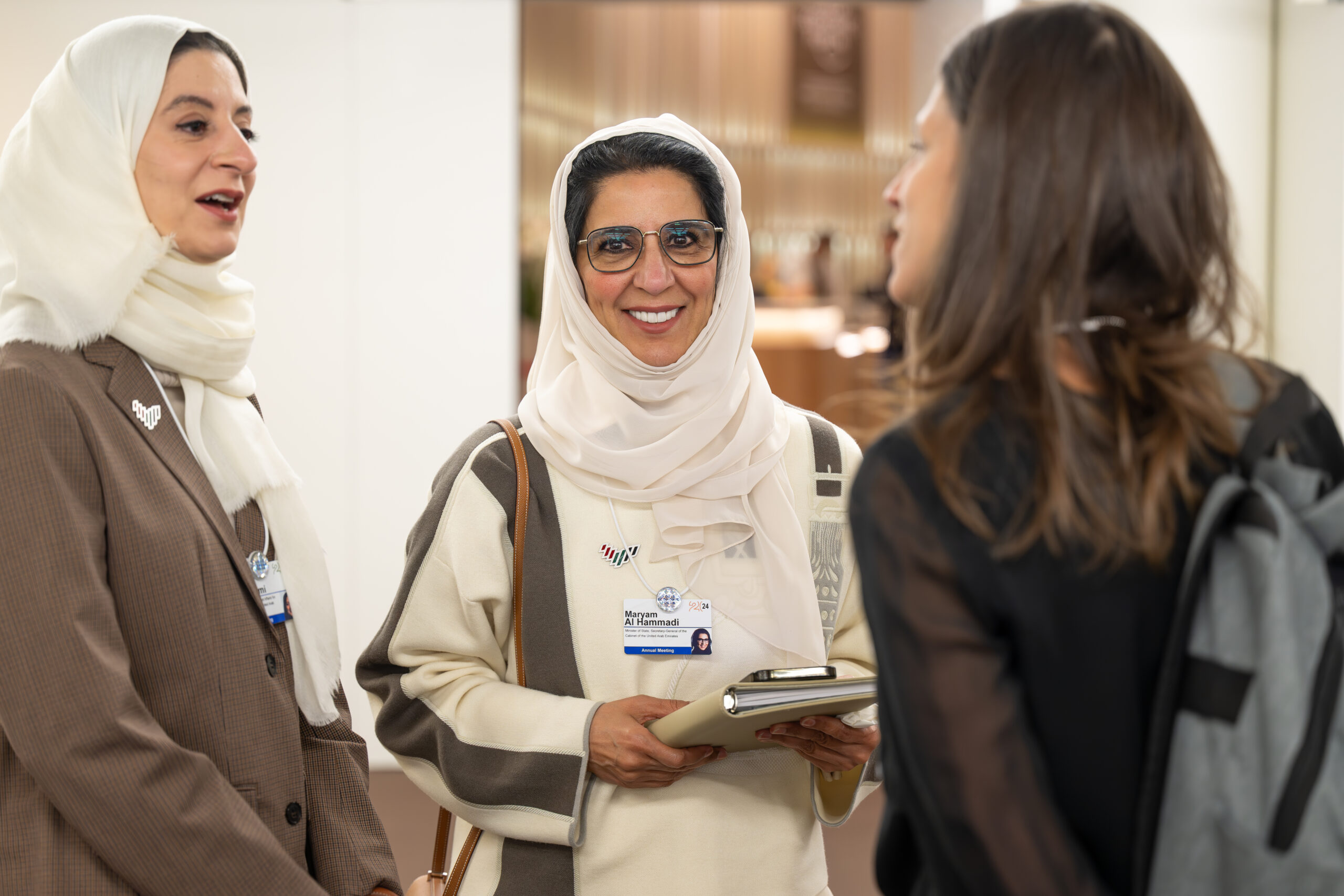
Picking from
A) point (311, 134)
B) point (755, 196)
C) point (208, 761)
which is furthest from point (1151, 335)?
point (755, 196)

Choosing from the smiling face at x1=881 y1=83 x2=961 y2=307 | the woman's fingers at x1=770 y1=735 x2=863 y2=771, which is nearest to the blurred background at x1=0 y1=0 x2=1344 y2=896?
the woman's fingers at x1=770 y1=735 x2=863 y2=771

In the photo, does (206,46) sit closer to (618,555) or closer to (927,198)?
(618,555)

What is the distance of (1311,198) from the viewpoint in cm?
437

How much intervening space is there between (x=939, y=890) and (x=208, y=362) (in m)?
1.45

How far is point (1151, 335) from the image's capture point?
1.03 metres

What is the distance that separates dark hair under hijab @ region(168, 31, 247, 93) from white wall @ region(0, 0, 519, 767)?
2986mm

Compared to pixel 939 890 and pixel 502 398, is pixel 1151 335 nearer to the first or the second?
pixel 939 890

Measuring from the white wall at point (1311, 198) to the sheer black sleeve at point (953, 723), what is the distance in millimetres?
3977

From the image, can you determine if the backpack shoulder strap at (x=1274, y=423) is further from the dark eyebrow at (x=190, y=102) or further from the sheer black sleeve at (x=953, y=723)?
the dark eyebrow at (x=190, y=102)

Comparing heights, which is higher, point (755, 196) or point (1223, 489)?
point (755, 196)

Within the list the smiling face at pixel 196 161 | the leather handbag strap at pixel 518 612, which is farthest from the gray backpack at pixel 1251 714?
the smiling face at pixel 196 161

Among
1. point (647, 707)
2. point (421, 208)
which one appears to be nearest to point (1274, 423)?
point (647, 707)

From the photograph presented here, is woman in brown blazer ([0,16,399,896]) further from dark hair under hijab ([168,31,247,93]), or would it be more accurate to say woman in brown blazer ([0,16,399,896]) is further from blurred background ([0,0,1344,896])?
blurred background ([0,0,1344,896])

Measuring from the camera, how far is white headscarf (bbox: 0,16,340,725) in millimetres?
1695
